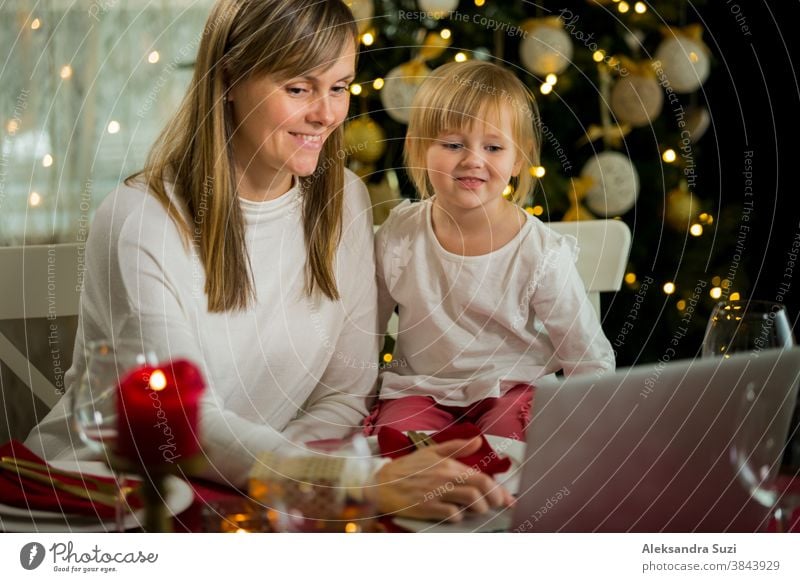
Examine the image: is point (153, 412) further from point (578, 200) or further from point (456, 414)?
point (578, 200)

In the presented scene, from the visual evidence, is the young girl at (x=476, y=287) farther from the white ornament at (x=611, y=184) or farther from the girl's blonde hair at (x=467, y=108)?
the white ornament at (x=611, y=184)

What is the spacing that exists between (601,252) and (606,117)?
0.15m

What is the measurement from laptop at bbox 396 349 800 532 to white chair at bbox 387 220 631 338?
0.31 metres

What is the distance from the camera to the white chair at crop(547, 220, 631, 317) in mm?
1006

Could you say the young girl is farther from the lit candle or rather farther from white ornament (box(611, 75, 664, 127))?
the lit candle

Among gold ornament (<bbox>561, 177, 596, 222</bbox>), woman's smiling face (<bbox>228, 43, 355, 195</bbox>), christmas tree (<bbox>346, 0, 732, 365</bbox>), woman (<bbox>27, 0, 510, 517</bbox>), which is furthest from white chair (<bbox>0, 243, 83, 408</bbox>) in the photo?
gold ornament (<bbox>561, 177, 596, 222</bbox>)

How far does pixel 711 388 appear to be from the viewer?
2.05ft

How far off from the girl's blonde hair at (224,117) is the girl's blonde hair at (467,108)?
0.09 meters

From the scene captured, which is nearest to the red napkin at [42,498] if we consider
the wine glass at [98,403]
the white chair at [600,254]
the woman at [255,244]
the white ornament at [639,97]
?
the wine glass at [98,403]

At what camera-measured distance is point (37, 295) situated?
100 cm

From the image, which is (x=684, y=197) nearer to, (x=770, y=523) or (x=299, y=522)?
(x=770, y=523)

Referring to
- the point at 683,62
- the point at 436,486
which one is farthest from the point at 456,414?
the point at 683,62

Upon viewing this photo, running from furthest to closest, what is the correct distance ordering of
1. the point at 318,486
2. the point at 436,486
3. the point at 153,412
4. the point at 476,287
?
the point at 476,287 → the point at 318,486 → the point at 436,486 → the point at 153,412

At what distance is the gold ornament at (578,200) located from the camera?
1.02 m
